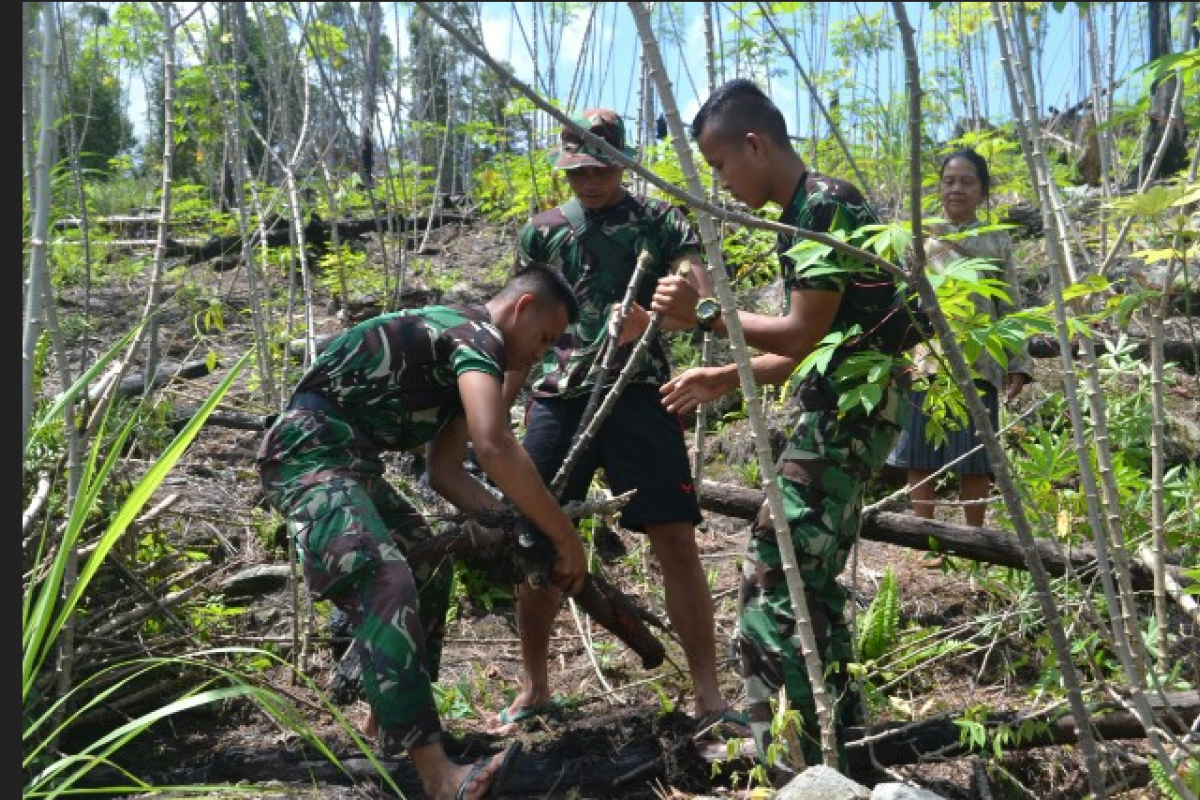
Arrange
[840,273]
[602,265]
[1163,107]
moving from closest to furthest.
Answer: [840,273]
[602,265]
[1163,107]

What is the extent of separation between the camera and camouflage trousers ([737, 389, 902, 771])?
3020 mm

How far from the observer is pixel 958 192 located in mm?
5023

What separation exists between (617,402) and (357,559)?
1129mm

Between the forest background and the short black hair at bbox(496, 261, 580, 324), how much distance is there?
1.94ft

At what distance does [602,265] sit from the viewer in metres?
4.04

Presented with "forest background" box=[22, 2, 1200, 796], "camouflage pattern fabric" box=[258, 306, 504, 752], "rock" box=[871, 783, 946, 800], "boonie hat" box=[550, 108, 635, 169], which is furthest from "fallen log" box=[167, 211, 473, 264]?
"rock" box=[871, 783, 946, 800]

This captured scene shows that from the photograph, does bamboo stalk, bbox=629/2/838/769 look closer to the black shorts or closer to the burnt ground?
the burnt ground

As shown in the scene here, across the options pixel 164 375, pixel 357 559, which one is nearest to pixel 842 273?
pixel 357 559

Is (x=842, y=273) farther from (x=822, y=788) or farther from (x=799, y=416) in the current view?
(x=822, y=788)

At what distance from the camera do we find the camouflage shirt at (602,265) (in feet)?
13.1

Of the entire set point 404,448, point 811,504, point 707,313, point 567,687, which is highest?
point 707,313

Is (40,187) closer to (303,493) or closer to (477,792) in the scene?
(303,493)

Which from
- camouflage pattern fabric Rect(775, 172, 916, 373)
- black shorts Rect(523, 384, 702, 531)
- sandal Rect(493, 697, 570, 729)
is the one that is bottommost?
sandal Rect(493, 697, 570, 729)

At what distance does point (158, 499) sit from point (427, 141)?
8.43m
